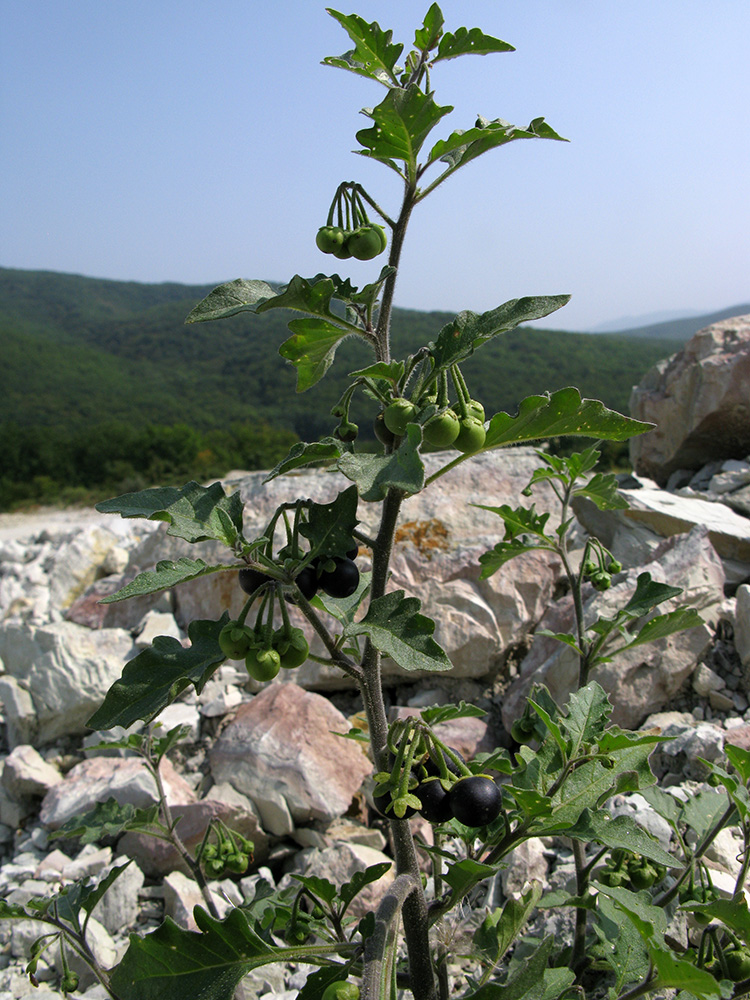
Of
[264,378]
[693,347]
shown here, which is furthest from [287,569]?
[264,378]

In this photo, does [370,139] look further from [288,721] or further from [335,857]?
[288,721]

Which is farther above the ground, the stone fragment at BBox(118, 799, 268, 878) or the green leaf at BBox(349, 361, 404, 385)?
the green leaf at BBox(349, 361, 404, 385)

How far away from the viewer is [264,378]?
75812 millimetres

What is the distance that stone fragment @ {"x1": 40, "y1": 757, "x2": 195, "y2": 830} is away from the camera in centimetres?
329

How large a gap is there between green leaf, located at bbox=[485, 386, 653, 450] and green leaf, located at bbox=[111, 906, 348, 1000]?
3.58ft

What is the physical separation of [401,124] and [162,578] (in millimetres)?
991

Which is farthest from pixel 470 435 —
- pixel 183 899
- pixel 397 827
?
pixel 183 899

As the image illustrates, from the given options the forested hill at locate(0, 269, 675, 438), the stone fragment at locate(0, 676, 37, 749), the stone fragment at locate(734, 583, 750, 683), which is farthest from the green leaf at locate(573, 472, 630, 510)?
the forested hill at locate(0, 269, 675, 438)

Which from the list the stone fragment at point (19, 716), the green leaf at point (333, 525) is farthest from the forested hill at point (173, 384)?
the stone fragment at point (19, 716)

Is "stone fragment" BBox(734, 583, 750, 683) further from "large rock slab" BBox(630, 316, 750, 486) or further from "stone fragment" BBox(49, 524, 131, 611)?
"stone fragment" BBox(49, 524, 131, 611)

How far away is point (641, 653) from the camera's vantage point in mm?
3410

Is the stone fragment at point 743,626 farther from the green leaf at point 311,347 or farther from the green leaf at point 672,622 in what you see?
the green leaf at point 311,347

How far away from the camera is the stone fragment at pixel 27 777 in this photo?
11.7ft

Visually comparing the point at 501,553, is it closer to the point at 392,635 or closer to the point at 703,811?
the point at 703,811
